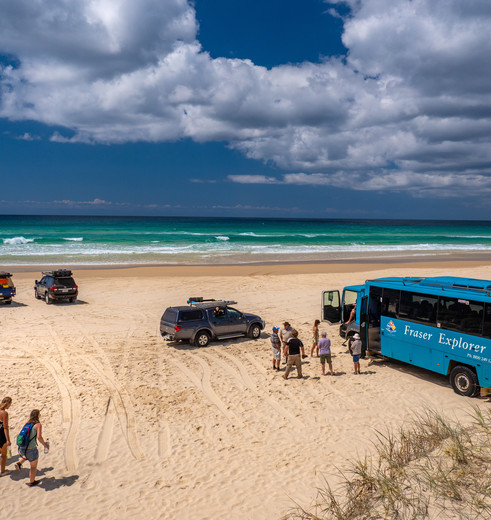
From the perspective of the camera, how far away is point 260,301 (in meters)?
25.6

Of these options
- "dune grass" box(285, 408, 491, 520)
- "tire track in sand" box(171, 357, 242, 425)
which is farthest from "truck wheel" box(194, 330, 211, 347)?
"dune grass" box(285, 408, 491, 520)

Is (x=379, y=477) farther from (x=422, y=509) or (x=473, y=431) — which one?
(x=473, y=431)

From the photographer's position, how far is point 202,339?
17.1 meters

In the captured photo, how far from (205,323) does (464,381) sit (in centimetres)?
936

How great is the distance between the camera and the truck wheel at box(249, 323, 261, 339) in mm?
18272

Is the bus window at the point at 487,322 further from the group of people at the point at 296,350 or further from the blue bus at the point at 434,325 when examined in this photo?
the group of people at the point at 296,350

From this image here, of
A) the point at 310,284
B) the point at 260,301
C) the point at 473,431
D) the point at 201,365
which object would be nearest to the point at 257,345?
the point at 201,365

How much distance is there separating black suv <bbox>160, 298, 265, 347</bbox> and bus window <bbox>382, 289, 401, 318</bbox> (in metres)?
5.80

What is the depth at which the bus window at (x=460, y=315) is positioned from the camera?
1165cm

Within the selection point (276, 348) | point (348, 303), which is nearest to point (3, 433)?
point (276, 348)

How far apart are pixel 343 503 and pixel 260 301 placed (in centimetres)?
1865

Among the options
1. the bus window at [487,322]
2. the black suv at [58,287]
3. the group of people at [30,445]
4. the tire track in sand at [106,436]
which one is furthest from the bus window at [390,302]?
the black suv at [58,287]

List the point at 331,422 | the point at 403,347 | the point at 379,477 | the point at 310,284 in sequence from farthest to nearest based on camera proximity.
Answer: the point at 310,284 → the point at 403,347 → the point at 331,422 → the point at 379,477

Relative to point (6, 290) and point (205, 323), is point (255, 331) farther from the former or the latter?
point (6, 290)
